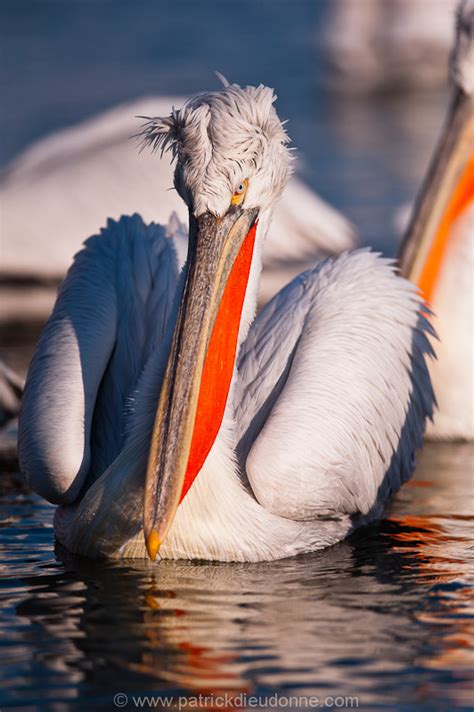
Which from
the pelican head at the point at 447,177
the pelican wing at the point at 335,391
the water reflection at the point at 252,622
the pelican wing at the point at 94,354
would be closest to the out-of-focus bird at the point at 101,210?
the pelican head at the point at 447,177

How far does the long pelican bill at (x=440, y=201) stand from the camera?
20.3 feet

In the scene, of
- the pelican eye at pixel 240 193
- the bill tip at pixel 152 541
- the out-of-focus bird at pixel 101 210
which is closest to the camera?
the bill tip at pixel 152 541

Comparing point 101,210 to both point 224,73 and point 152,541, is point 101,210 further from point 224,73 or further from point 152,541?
point 224,73

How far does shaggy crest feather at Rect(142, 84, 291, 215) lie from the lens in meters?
4.05

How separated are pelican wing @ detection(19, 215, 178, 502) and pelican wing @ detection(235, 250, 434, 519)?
0.34m

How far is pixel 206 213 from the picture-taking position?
162 inches

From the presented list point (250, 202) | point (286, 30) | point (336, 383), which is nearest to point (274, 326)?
point (336, 383)

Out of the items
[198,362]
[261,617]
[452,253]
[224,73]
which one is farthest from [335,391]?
[224,73]

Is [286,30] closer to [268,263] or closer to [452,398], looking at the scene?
[268,263]

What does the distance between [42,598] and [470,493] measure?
1762mm

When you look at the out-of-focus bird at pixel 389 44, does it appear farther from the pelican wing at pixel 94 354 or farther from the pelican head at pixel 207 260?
the pelican head at pixel 207 260

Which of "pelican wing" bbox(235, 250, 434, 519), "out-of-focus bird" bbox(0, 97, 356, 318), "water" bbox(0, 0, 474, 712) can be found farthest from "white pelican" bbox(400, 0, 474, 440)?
"out-of-focus bird" bbox(0, 97, 356, 318)

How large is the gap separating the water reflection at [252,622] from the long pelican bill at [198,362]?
9.7 inches

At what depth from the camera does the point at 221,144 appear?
13.4 feet
